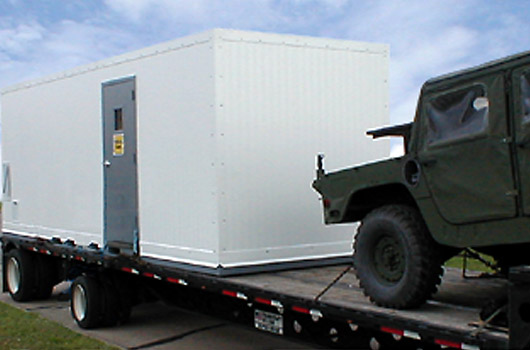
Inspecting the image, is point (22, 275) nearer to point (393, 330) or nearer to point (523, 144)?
point (393, 330)

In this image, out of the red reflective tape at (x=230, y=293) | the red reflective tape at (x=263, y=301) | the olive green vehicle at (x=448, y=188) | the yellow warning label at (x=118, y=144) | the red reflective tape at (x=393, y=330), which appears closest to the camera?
the olive green vehicle at (x=448, y=188)

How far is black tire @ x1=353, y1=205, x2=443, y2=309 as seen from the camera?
452 centimetres

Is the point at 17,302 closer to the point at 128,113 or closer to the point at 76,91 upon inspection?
the point at 76,91

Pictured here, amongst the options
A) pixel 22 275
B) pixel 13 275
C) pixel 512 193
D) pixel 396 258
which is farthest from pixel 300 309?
pixel 13 275

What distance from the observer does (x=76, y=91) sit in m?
9.11

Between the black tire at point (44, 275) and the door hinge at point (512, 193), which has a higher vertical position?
the door hinge at point (512, 193)

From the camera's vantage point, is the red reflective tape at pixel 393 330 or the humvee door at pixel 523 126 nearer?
the humvee door at pixel 523 126

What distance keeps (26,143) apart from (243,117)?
18.5 ft

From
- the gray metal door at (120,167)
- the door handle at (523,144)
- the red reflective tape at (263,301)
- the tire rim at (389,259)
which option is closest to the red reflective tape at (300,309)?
the red reflective tape at (263,301)

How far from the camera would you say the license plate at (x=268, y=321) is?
5.93 m

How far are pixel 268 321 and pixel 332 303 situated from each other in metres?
1.24

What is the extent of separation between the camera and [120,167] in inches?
321

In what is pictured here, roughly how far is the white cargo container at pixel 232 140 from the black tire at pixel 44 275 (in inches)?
115

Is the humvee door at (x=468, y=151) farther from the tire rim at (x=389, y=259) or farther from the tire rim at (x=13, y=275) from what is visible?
the tire rim at (x=13, y=275)
